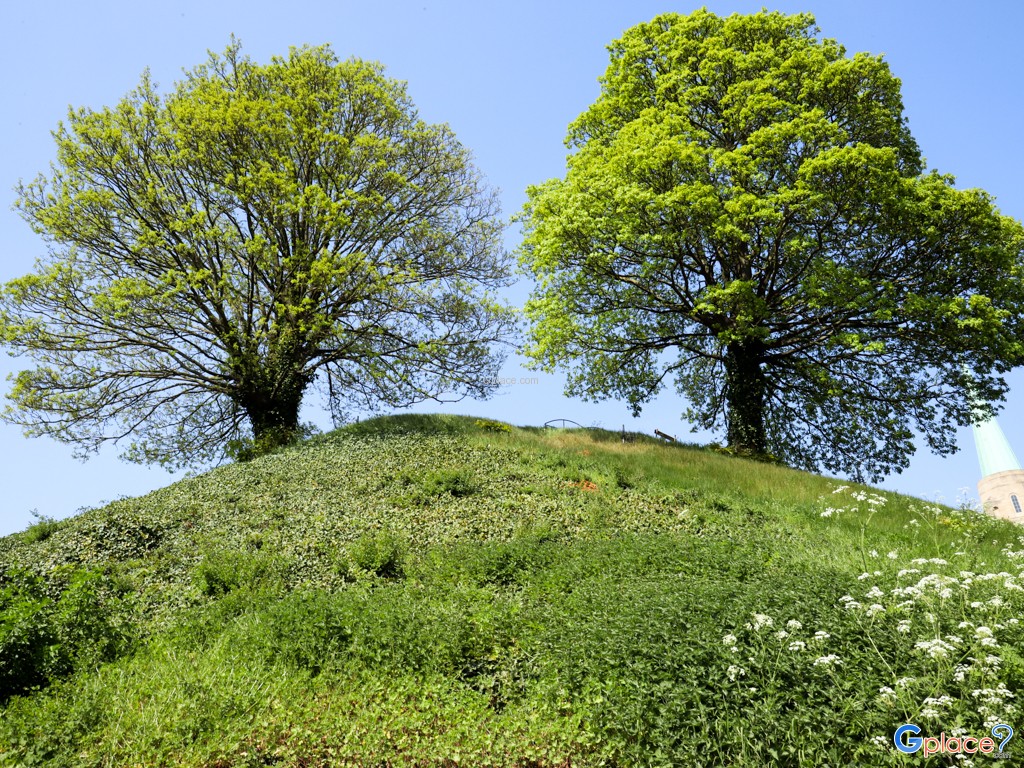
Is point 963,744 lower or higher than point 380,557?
lower

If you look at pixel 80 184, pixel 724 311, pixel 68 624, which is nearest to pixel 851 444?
pixel 724 311

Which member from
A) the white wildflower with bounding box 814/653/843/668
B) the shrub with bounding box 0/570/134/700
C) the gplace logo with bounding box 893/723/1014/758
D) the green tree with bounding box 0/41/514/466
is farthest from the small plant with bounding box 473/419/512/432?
the gplace logo with bounding box 893/723/1014/758

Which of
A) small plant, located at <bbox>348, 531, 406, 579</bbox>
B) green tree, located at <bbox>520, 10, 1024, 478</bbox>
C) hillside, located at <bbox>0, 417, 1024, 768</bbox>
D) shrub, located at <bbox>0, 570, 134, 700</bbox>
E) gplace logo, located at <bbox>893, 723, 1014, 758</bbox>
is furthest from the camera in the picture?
green tree, located at <bbox>520, 10, 1024, 478</bbox>

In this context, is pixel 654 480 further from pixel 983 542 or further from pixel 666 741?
pixel 666 741

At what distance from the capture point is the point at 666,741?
17.1ft

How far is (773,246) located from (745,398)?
4488mm

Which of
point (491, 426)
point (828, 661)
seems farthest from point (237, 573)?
point (491, 426)

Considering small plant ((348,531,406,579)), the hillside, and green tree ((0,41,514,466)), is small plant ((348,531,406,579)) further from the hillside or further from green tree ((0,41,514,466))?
green tree ((0,41,514,466))

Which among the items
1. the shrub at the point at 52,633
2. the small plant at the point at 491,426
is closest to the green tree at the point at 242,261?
the small plant at the point at 491,426

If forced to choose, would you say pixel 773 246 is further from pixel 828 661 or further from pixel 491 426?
pixel 828 661

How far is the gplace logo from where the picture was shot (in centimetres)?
462

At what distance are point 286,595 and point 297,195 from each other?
46.0ft

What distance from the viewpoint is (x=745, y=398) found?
799 inches

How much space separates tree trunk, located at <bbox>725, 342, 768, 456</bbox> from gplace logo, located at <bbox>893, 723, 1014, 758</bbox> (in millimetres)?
15457
